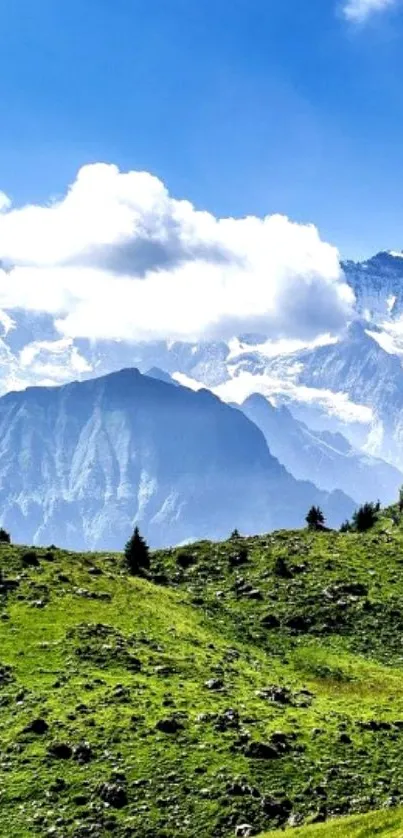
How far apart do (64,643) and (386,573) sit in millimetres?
29846

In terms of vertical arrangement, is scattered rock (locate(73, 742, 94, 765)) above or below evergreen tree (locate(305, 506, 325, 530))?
below

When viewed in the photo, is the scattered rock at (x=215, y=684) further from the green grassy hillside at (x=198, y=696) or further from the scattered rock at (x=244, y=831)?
the scattered rock at (x=244, y=831)

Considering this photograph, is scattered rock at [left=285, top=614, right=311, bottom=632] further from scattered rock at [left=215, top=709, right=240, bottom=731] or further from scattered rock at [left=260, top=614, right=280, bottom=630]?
scattered rock at [left=215, top=709, right=240, bottom=731]

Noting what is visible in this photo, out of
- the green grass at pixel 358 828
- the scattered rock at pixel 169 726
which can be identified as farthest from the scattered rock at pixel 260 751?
the green grass at pixel 358 828

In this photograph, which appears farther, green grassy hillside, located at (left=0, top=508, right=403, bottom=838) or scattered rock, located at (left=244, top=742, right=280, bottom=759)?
scattered rock, located at (left=244, top=742, right=280, bottom=759)

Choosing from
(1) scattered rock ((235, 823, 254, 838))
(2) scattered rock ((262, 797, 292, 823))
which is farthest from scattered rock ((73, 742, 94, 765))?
(2) scattered rock ((262, 797, 292, 823))

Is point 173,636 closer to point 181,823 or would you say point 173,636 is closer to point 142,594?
point 142,594

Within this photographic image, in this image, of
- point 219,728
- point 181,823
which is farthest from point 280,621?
point 181,823

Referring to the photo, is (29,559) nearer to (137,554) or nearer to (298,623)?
(137,554)

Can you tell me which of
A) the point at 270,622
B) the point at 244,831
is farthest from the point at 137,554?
the point at 244,831

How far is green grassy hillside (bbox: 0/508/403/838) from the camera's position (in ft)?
109

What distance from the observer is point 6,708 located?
4109 centimetres

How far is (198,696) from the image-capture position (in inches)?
1670

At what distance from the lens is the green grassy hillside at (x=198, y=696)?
33312 mm
